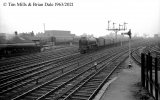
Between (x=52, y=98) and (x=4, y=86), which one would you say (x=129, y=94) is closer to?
(x=52, y=98)

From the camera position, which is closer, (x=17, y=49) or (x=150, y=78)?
(x=150, y=78)

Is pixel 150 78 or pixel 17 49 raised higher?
pixel 17 49

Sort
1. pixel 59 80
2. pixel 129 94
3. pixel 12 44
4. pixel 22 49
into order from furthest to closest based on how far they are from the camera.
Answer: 1. pixel 22 49
2. pixel 12 44
3. pixel 59 80
4. pixel 129 94

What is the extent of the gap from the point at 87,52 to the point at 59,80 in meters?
20.1

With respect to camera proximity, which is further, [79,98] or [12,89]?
[12,89]

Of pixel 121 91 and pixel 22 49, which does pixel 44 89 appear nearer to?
pixel 121 91

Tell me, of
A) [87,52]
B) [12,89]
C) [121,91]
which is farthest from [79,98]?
[87,52]

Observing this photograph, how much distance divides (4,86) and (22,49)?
717 inches

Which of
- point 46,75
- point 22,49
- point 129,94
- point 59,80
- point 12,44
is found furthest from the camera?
point 22,49

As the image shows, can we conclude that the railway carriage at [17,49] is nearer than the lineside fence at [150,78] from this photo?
No

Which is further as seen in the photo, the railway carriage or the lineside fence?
the railway carriage

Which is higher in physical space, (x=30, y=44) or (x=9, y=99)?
(x=30, y=44)

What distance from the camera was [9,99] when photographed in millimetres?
9266

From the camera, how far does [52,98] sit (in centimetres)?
930
